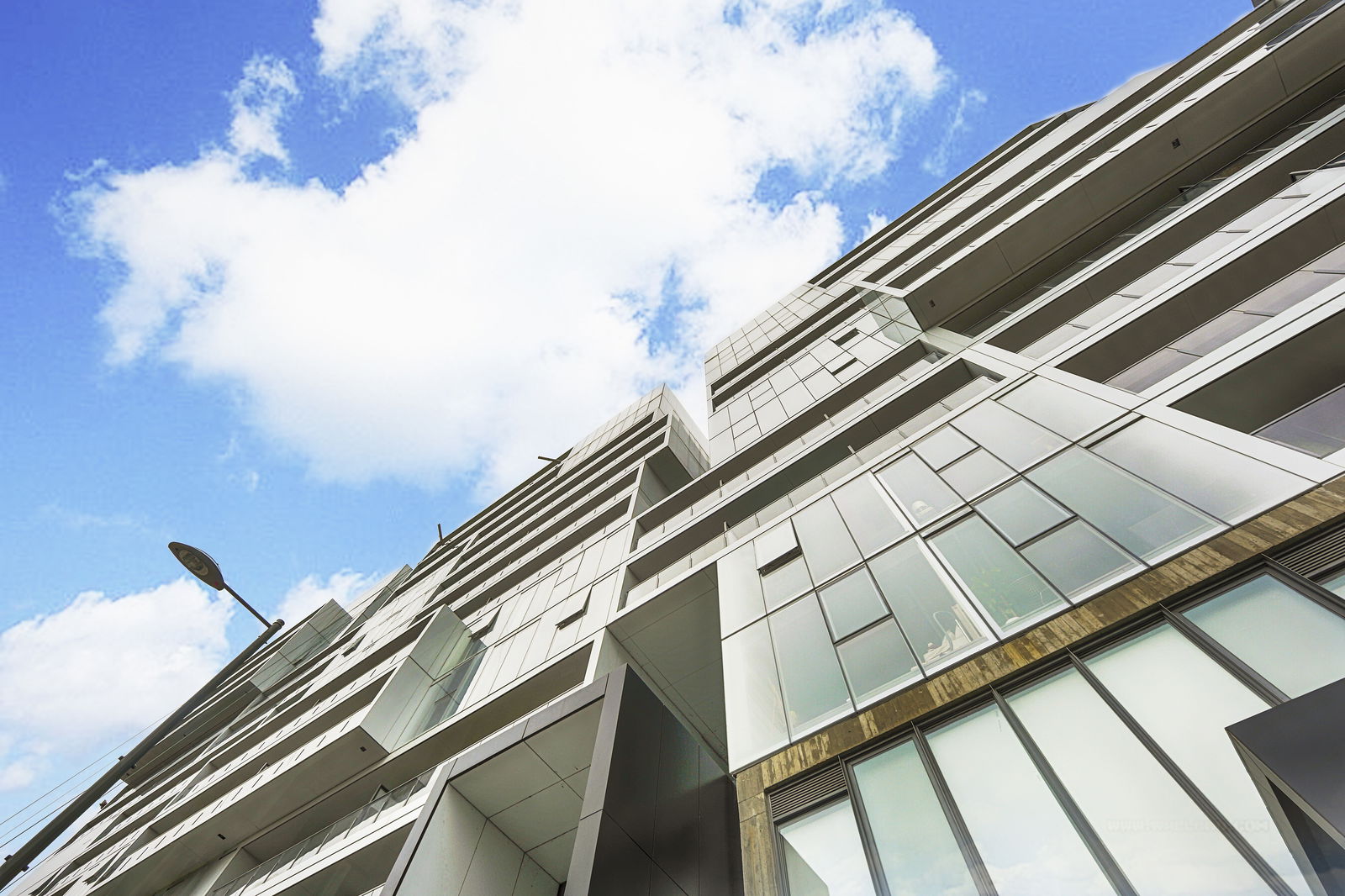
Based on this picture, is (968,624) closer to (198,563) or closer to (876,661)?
(876,661)

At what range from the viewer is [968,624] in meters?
8.39

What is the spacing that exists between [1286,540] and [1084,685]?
2.63m

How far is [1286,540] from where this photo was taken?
6.57m

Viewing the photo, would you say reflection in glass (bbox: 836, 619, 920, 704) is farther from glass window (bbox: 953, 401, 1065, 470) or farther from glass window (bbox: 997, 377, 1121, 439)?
glass window (bbox: 997, 377, 1121, 439)

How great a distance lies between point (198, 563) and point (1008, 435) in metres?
15.2

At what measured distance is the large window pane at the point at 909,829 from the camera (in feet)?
19.3

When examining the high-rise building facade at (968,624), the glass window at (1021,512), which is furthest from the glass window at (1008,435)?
the glass window at (1021,512)

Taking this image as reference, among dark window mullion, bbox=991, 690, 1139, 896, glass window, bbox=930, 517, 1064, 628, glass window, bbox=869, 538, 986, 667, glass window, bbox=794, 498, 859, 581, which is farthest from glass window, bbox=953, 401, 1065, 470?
dark window mullion, bbox=991, 690, 1139, 896

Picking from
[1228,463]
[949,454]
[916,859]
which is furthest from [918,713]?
[949,454]

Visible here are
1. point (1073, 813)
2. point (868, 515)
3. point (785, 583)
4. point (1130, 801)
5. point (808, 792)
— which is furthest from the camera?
point (868, 515)

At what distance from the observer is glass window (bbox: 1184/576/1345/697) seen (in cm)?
542

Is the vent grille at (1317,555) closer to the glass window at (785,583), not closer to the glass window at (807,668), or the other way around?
the glass window at (807,668)

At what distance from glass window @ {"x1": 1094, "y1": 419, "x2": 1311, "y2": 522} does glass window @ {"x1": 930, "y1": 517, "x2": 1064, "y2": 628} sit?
2112 mm

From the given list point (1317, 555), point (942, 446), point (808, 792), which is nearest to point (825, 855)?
point (808, 792)
